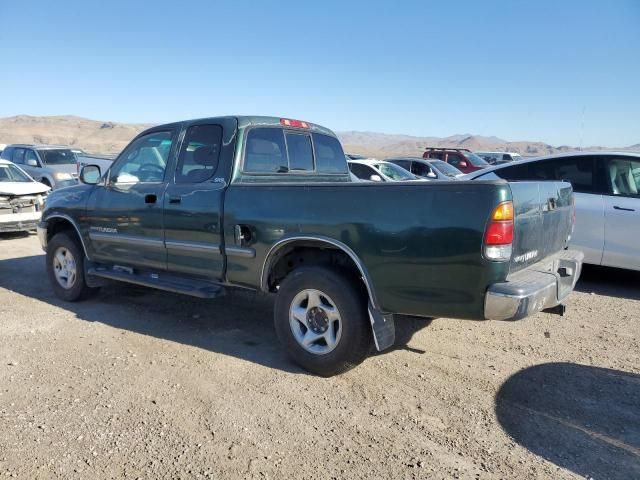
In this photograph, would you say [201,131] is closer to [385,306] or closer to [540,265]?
[385,306]

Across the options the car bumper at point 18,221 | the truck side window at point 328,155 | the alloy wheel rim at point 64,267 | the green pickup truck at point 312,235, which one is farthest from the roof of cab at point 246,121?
the car bumper at point 18,221

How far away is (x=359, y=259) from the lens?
12.1 feet

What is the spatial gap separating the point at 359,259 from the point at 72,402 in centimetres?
218

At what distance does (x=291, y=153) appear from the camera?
513 cm

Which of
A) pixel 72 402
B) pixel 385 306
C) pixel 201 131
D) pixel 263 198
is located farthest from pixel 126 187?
pixel 385 306

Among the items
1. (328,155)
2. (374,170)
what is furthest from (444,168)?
(328,155)

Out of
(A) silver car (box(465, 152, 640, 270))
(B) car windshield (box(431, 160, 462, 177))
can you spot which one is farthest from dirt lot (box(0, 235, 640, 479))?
(B) car windshield (box(431, 160, 462, 177))

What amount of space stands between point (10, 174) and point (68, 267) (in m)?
6.46

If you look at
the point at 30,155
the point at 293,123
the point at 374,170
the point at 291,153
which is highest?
the point at 293,123

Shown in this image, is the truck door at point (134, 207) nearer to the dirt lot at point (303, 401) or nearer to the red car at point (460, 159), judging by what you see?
the dirt lot at point (303, 401)

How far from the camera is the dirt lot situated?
9.58 feet

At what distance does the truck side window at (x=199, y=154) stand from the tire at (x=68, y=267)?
1.89m

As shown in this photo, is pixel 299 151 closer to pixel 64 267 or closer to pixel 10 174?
pixel 64 267

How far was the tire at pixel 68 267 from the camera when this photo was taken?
5.88 meters
